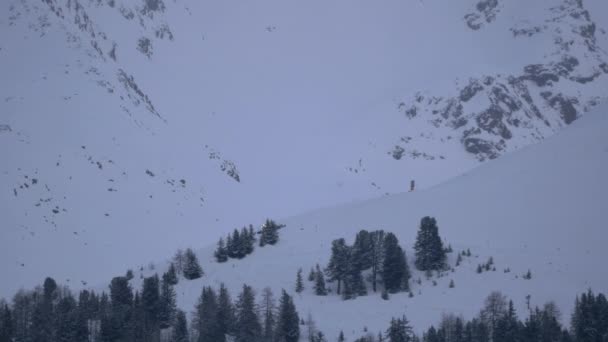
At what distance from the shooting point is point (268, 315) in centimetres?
6353

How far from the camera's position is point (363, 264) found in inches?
2906

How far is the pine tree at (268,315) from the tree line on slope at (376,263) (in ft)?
22.0

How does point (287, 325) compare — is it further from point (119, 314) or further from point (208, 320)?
point (119, 314)

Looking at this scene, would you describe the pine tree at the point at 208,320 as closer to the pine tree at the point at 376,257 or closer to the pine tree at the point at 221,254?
the pine tree at the point at 221,254

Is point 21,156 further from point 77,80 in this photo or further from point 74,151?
point 77,80

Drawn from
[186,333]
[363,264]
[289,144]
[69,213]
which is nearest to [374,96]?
[289,144]

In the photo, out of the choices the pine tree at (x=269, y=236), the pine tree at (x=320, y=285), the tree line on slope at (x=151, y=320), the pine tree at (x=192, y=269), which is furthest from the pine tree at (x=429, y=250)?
the pine tree at (x=192, y=269)

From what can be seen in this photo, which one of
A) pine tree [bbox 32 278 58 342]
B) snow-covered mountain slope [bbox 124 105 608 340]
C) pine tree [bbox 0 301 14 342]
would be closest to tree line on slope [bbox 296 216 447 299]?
snow-covered mountain slope [bbox 124 105 608 340]

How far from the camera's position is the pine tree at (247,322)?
60625 millimetres

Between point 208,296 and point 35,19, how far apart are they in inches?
3964

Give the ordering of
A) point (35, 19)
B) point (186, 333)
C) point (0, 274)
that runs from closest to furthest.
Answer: point (186, 333) → point (0, 274) → point (35, 19)

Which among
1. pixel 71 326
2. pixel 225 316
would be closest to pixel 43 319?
pixel 71 326

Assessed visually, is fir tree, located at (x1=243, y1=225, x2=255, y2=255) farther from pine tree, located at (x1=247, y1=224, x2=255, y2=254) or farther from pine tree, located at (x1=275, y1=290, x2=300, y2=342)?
pine tree, located at (x1=275, y1=290, x2=300, y2=342)

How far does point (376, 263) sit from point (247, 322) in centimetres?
1840
